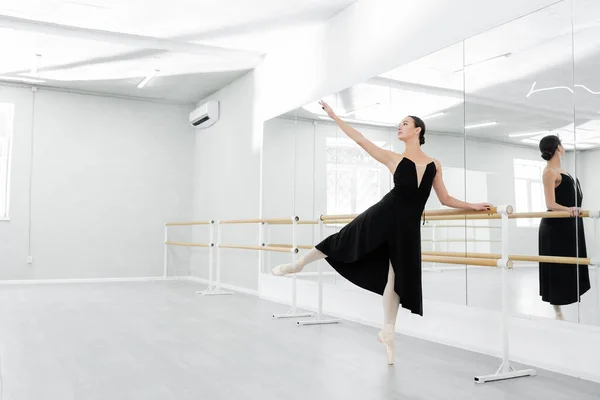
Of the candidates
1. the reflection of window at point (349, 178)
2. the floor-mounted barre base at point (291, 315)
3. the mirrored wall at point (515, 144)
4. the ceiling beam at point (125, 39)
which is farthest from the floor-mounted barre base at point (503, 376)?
the ceiling beam at point (125, 39)

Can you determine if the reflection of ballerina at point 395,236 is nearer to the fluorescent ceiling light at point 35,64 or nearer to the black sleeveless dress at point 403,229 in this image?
the black sleeveless dress at point 403,229

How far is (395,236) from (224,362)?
115cm

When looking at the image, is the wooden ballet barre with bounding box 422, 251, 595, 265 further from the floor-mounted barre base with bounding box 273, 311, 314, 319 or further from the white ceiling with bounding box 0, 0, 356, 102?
the white ceiling with bounding box 0, 0, 356, 102

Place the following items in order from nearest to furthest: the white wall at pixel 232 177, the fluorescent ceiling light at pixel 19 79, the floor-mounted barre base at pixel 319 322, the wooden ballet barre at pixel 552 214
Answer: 1. the wooden ballet barre at pixel 552 214
2. the floor-mounted barre base at pixel 319 322
3. the white wall at pixel 232 177
4. the fluorescent ceiling light at pixel 19 79

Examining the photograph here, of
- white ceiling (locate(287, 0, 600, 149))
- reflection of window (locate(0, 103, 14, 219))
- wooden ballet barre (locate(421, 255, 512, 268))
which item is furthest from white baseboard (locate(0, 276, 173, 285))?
wooden ballet barre (locate(421, 255, 512, 268))

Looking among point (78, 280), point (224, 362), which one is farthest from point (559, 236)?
point (78, 280)

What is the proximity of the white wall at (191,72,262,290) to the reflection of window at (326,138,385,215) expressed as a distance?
171cm

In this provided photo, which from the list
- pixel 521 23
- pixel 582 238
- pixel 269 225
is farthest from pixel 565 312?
pixel 269 225

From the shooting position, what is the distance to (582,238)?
291 centimetres

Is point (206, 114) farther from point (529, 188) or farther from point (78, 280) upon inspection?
point (529, 188)

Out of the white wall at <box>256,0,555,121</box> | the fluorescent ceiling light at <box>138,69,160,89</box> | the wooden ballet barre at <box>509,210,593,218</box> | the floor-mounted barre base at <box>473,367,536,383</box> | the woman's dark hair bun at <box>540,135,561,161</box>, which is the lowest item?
the floor-mounted barre base at <box>473,367,536,383</box>

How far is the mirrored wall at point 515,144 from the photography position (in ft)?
9.55

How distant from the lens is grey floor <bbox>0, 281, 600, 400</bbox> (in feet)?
8.28

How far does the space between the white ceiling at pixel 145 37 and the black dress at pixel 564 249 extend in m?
2.72
